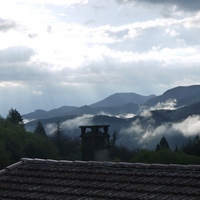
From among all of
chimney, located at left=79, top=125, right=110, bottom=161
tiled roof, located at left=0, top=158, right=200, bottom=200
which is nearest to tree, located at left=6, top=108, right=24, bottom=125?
chimney, located at left=79, top=125, right=110, bottom=161

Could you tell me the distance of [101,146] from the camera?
14.7 meters

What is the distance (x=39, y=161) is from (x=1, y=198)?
6.50 ft

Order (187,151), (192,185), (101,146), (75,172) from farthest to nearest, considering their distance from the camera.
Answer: (187,151), (101,146), (75,172), (192,185)

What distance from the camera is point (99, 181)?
11.2m

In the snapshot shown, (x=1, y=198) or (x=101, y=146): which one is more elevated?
(x=101, y=146)

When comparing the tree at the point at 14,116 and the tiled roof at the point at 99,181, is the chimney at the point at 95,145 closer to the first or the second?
the tiled roof at the point at 99,181

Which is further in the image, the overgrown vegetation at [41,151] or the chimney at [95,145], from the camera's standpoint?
the overgrown vegetation at [41,151]

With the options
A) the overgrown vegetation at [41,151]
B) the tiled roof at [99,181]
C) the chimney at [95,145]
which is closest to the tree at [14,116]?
the overgrown vegetation at [41,151]

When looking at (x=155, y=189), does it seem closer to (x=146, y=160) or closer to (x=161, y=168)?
(x=161, y=168)

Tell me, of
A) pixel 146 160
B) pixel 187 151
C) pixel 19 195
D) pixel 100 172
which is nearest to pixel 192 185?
pixel 100 172

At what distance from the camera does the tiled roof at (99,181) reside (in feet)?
33.6

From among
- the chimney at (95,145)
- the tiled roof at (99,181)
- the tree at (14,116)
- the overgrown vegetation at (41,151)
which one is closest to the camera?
the tiled roof at (99,181)

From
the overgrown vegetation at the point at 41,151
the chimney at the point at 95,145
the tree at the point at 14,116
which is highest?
the tree at the point at 14,116

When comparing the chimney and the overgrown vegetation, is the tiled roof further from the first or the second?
the overgrown vegetation
